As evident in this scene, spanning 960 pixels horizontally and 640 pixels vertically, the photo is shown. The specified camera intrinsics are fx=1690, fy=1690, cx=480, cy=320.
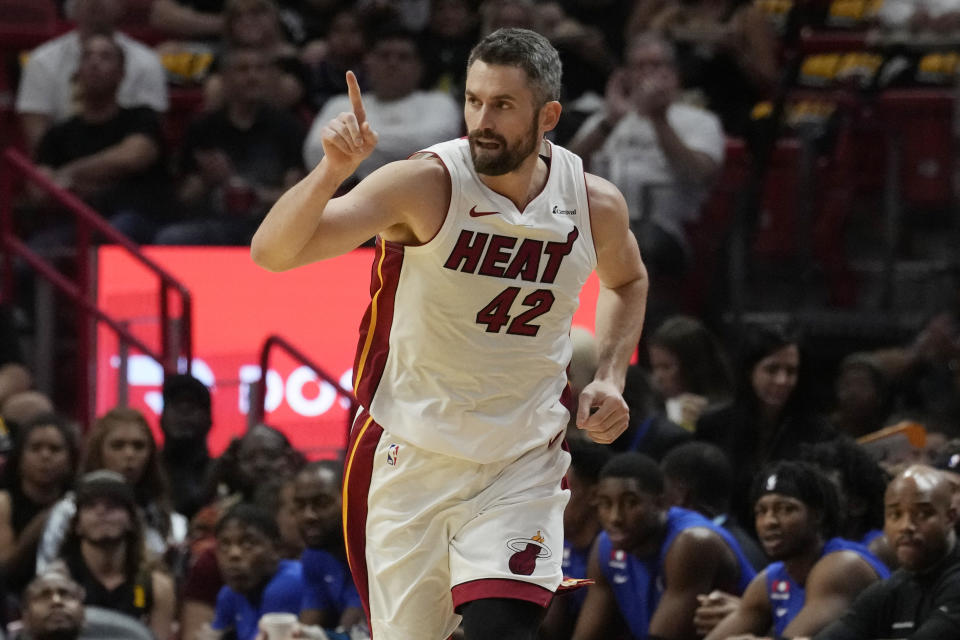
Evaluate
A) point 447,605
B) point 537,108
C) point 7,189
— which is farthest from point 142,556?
point 537,108

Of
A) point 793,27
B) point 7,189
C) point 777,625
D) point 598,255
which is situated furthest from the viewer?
point 793,27

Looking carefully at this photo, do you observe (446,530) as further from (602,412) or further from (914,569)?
(914,569)

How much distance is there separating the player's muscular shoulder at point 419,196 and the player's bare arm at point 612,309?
0.51m

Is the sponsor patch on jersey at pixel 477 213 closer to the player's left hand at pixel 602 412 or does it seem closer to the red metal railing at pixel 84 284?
the player's left hand at pixel 602 412

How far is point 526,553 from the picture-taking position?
15.0 feet

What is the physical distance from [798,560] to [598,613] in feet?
3.38

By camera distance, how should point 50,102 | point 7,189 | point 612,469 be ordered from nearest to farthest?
point 612,469
point 7,189
point 50,102

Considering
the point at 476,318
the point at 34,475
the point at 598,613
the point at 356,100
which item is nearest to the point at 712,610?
the point at 598,613

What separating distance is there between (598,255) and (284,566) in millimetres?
3612

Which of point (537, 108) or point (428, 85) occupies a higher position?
point (428, 85)

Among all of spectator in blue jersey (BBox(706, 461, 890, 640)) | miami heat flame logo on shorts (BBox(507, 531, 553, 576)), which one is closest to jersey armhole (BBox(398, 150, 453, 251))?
miami heat flame logo on shorts (BBox(507, 531, 553, 576))

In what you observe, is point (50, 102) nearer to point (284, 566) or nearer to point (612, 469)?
point (284, 566)

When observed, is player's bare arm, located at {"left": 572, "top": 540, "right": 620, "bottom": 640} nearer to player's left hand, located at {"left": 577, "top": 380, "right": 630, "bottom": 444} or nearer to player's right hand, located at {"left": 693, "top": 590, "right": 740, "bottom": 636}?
player's right hand, located at {"left": 693, "top": 590, "right": 740, "bottom": 636}

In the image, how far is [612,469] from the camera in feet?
24.0
